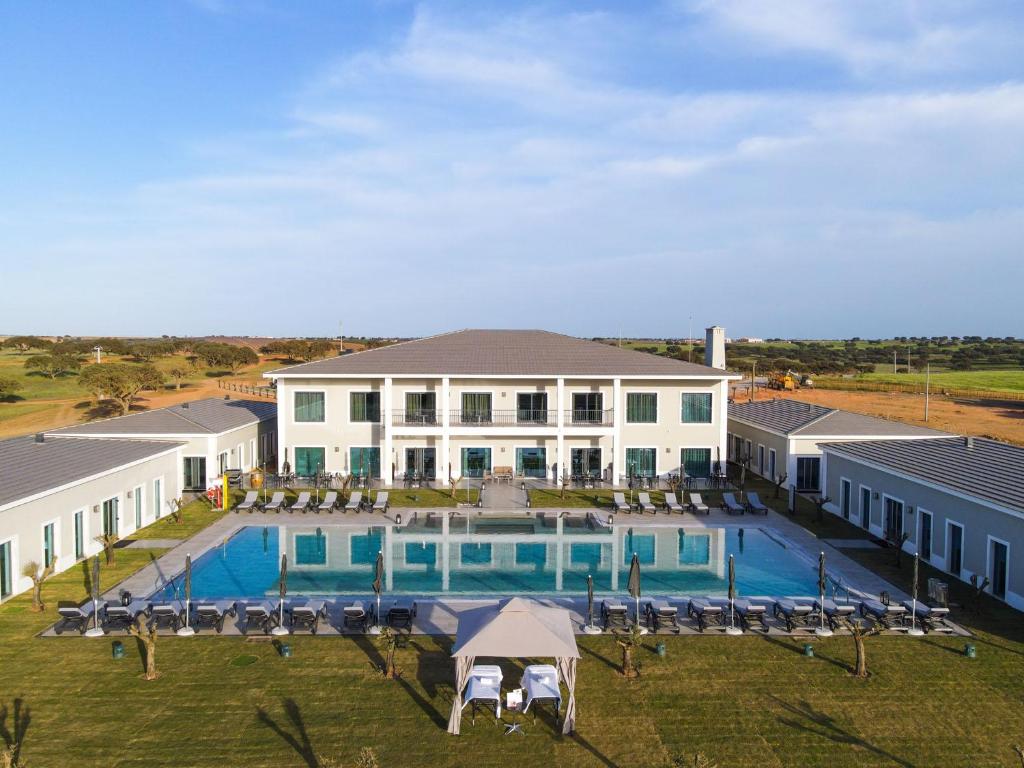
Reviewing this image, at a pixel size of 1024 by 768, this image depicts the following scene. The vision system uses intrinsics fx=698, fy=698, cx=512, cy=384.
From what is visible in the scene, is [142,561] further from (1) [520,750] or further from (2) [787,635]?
(2) [787,635]

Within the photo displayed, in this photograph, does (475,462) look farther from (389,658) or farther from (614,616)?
(389,658)

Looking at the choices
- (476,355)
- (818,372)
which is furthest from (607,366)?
(818,372)

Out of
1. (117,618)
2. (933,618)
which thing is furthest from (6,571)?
(933,618)

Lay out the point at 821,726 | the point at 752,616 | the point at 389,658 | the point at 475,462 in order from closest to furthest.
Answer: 1. the point at 821,726
2. the point at 389,658
3. the point at 752,616
4. the point at 475,462

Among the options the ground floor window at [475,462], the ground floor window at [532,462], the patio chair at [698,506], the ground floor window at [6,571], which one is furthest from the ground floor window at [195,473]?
the patio chair at [698,506]

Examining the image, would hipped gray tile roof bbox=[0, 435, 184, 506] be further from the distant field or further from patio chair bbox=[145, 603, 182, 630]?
the distant field

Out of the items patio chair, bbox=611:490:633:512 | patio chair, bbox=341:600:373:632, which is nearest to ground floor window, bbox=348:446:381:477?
patio chair, bbox=611:490:633:512
